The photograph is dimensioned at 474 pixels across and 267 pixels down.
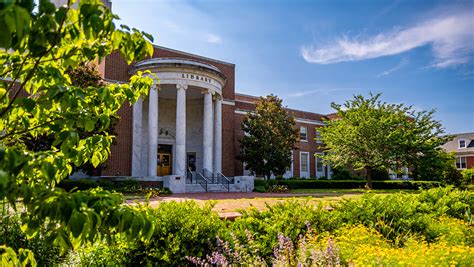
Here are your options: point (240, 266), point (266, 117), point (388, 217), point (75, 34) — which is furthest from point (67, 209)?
point (266, 117)

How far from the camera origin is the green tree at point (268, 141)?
27.5 meters

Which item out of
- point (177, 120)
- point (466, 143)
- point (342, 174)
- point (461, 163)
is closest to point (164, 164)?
point (177, 120)

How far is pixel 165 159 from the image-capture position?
28.5 meters

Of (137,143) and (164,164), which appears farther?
(164,164)

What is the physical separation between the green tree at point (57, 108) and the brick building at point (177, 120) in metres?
17.3

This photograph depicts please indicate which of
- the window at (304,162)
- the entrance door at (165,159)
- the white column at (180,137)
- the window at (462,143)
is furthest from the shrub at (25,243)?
the window at (462,143)

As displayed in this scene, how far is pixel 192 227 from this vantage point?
5.15 m

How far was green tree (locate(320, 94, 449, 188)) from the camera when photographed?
982 inches

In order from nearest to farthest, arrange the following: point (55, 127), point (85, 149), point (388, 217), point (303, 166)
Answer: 1. point (55, 127)
2. point (85, 149)
3. point (388, 217)
4. point (303, 166)

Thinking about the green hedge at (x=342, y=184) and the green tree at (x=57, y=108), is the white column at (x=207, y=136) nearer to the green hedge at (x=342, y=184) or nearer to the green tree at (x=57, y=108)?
the green hedge at (x=342, y=184)

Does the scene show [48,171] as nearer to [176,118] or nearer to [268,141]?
[176,118]

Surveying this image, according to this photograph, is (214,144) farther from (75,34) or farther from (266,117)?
(75,34)

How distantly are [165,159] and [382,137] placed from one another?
54.2 ft

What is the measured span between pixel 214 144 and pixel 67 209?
80.7 feet
